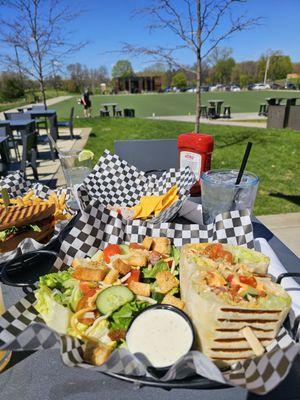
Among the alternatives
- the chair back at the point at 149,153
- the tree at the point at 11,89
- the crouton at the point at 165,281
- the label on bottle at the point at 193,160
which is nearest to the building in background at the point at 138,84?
the tree at the point at 11,89

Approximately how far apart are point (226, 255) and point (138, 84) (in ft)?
279

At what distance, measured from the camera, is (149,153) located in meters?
3.33

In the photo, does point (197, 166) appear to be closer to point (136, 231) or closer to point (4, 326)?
point (136, 231)

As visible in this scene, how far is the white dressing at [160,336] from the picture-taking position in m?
0.88

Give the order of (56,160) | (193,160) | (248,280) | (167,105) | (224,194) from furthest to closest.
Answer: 1. (167,105)
2. (56,160)
3. (193,160)
4. (224,194)
5. (248,280)

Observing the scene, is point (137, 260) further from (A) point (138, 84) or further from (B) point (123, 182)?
(A) point (138, 84)

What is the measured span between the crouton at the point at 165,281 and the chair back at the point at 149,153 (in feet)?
7.02

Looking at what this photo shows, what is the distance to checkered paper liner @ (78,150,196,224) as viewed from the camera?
2.05 m

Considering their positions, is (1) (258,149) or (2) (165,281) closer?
(2) (165,281)

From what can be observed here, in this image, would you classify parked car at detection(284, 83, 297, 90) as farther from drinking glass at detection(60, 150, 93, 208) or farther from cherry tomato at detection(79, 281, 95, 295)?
cherry tomato at detection(79, 281, 95, 295)

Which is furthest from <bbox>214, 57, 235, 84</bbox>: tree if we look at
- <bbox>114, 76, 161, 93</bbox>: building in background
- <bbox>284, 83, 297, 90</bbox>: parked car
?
<bbox>284, 83, 297, 90</bbox>: parked car

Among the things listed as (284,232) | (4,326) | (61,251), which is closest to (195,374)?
(4,326)

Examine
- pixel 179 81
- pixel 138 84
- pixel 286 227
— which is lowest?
pixel 286 227

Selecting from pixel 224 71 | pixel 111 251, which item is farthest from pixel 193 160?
pixel 224 71
